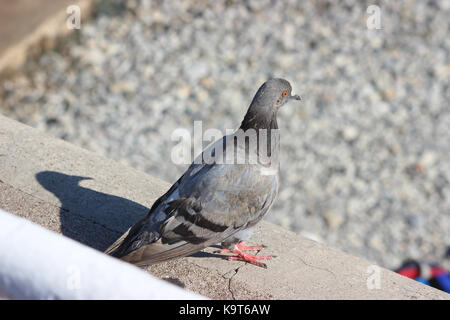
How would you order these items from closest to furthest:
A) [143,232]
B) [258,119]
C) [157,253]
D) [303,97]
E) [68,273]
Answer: [68,273]
[157,253]
[143,232]
[258,119]
[303,97]

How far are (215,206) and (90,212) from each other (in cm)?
83

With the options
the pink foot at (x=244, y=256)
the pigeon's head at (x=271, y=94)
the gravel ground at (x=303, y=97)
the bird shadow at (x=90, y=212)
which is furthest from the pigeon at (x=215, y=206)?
the gravel ground at (x=303, y=97)

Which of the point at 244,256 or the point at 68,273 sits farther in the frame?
the point at 244,256

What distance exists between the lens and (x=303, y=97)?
798 cm

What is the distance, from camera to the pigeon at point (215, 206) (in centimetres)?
314

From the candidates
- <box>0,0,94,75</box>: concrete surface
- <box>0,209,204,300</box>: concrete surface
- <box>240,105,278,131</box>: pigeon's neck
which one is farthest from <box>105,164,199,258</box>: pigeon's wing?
<box>0,0,94,75</box>: concrete surface

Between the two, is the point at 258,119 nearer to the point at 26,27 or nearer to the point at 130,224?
the point at 130,224

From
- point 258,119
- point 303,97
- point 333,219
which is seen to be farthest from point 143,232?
point 303,97

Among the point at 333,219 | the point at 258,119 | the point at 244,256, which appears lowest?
the point at 333,219

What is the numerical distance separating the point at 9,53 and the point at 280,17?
4.09 meters

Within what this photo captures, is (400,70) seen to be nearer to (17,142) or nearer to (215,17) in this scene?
(215,17)

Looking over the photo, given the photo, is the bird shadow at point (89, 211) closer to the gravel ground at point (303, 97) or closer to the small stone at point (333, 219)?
the gravel ground at point (303, 97)

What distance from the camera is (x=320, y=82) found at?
27.3 feet
